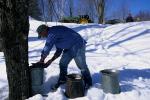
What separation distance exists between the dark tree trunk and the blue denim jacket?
56 centimetres

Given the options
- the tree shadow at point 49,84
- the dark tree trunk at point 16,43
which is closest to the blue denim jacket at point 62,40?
the dark tree trunk at point 16,43

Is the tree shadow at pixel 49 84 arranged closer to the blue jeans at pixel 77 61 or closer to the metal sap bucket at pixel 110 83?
the blue jeans at pixel 77 61

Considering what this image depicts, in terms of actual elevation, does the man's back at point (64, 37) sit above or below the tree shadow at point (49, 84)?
above

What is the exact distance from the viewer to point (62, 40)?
25.8 ft

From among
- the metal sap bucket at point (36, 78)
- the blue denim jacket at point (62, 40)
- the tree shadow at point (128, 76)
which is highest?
the blue denim jacket at point (62, 40)

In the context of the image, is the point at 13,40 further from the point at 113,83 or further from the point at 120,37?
the point at 120,37

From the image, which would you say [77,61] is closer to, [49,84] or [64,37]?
[64,37]

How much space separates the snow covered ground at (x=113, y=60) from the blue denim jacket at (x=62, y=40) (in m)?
0.93

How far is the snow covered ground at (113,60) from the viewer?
799cm

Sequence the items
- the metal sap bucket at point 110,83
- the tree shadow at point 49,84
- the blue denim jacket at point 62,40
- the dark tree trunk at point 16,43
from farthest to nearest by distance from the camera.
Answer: the tree shadow at point 49,84
the metal sap bucket at point 110,83
the blue denim jacket at point 62,40
the dark tree trunk at point 16,43

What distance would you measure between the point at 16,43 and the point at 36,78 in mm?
973

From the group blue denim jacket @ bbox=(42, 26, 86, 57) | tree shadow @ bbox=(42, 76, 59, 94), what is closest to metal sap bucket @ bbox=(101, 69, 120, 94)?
blue denim jacket @ bbox=(42, 26, 86, 57)

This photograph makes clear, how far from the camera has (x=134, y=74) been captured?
10133 mm

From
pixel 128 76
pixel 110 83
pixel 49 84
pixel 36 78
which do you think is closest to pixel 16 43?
pixel 36 78
